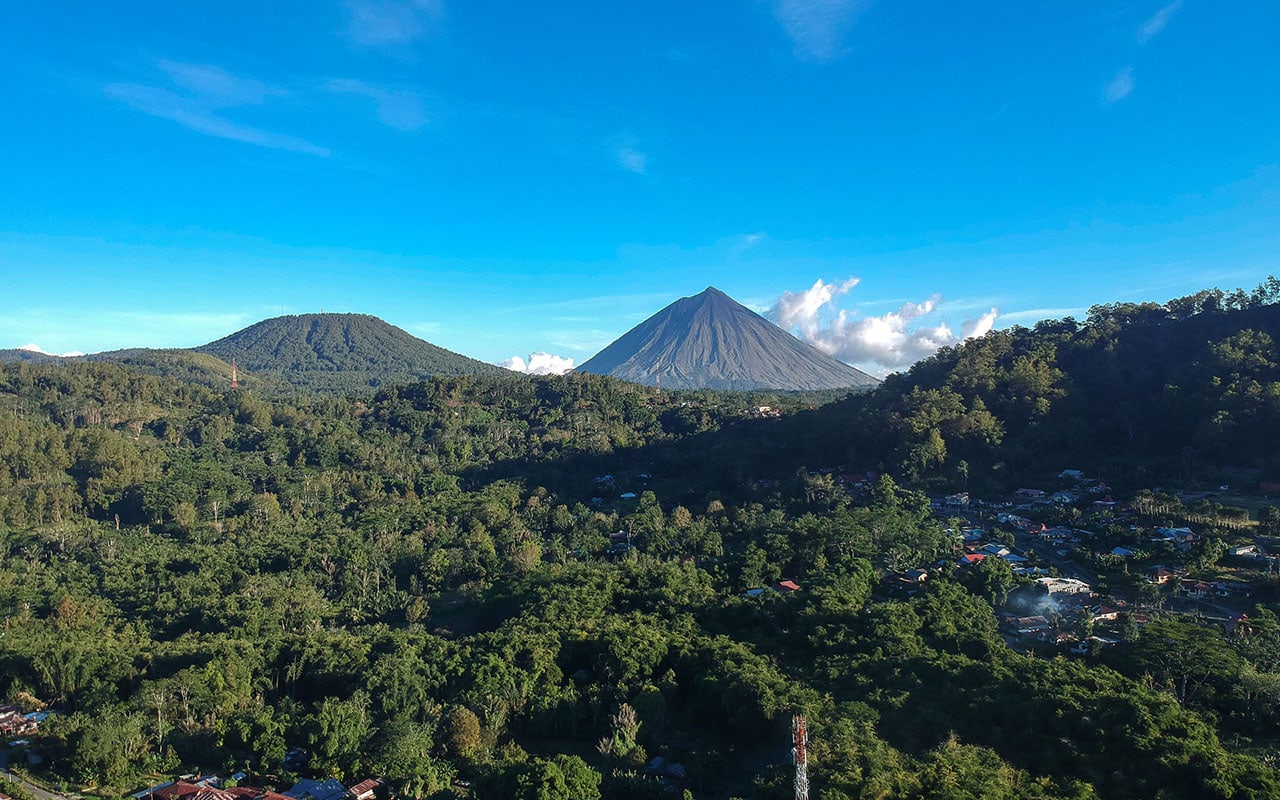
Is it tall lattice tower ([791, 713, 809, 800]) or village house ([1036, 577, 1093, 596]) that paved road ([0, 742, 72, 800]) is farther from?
village house ([1036, 577, 1093, 596])

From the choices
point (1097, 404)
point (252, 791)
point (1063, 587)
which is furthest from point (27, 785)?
point (1097, 404)

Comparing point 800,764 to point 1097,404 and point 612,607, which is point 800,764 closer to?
point 612,607

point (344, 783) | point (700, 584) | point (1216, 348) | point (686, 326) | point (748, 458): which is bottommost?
point (344, 783)

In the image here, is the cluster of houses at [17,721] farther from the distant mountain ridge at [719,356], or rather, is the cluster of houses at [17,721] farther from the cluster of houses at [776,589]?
the distant mountain ridge at [719,356]

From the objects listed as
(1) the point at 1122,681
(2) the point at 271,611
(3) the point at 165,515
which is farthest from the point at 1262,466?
(3) the point at 165,515

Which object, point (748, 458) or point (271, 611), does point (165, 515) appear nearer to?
point (271, 611)

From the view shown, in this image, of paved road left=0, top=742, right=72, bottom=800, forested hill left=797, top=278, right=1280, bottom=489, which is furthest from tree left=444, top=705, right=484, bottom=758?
forested hill left=797, top=278, right=1280, bottom=489
